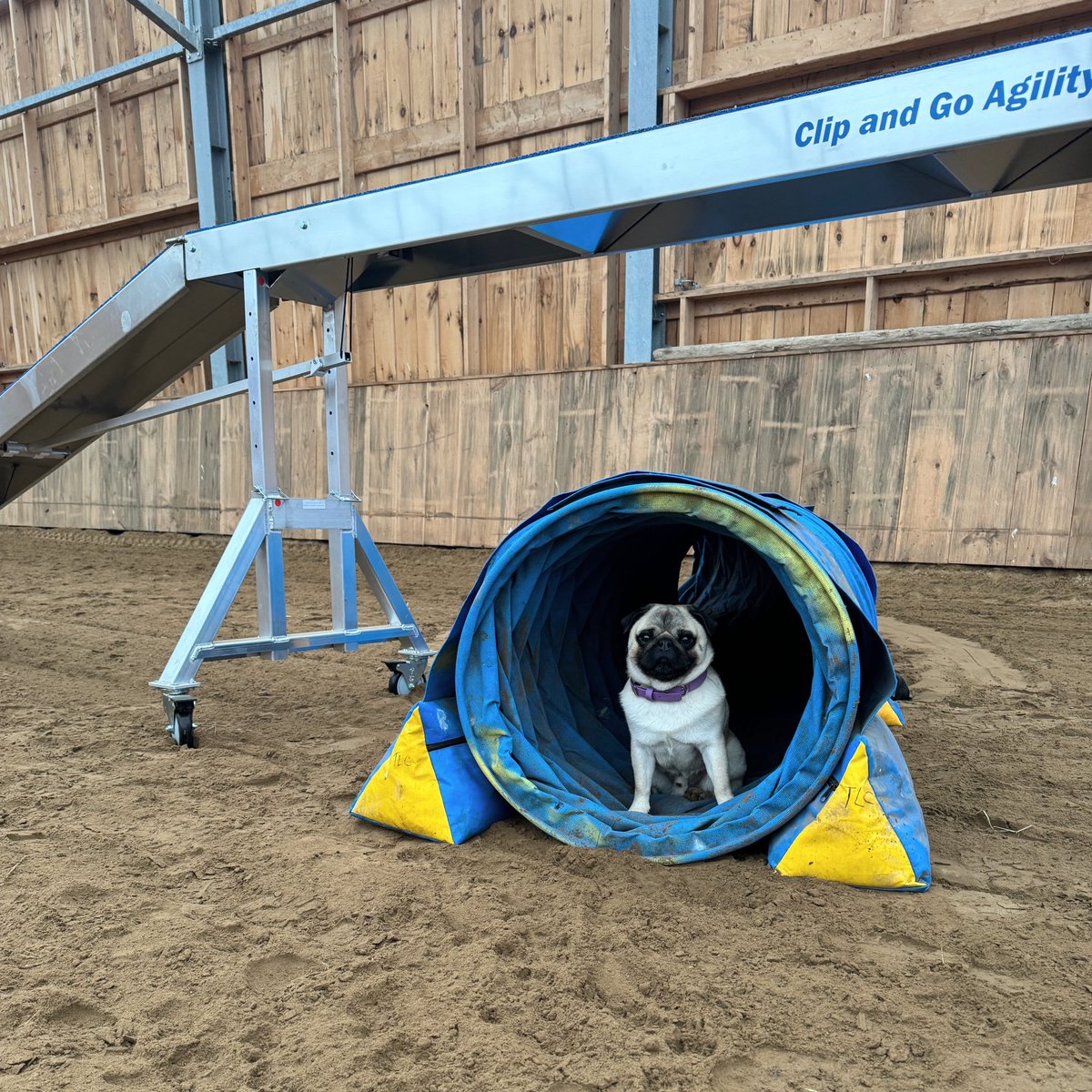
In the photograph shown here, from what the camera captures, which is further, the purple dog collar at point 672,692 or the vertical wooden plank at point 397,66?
the vertical wooden plank at point 397,66

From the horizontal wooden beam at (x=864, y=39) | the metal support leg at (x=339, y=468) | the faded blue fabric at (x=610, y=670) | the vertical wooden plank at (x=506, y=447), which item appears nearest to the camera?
the faded blue fabric at (x=610, y=670)

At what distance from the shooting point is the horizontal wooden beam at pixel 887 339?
694cm

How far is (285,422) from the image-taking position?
10969 millimetres

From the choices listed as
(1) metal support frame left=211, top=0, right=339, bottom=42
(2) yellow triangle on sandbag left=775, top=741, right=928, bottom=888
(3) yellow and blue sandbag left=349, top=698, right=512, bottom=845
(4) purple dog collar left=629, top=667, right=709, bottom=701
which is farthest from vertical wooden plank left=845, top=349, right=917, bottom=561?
(1) metal support frame left=211, top=0, right=339, bottom=42

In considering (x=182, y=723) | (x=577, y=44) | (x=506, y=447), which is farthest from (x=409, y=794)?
(x=577, y=44)

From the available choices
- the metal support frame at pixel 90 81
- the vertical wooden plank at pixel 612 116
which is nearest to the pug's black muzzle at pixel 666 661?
the vertical wooden plank at pixel 612 116

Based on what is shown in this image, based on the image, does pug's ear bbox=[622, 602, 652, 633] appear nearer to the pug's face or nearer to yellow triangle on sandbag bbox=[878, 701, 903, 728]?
the pug's face

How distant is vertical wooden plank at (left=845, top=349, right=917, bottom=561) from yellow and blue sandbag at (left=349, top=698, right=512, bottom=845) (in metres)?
5.51

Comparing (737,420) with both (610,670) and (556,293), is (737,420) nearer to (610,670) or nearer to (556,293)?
(556,293)

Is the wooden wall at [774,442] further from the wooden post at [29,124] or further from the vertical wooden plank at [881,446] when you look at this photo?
the wooden post at [29,124]

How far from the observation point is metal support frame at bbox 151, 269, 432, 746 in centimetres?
377

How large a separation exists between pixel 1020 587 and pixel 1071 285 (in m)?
2.59

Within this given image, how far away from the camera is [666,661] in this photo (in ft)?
10.1

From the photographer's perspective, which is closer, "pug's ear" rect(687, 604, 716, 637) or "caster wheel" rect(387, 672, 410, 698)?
"pug's ear" rect(687, 604, 716, 637)
